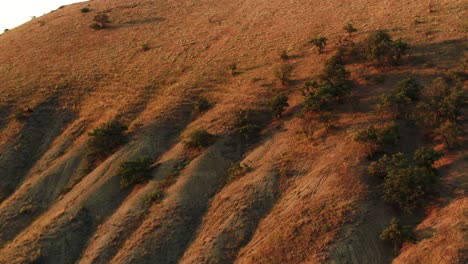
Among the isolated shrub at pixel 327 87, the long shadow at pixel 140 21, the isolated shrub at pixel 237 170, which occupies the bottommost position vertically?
the isolated shrub at pixel 237 170

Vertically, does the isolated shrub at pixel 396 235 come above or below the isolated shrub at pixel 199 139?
below

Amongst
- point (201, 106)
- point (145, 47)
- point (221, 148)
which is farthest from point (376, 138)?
point (145, 47)

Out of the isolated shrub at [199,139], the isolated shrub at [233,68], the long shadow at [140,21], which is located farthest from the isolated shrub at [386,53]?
the long shadow at [140,21]

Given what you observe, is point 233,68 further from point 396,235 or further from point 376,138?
point 396,235

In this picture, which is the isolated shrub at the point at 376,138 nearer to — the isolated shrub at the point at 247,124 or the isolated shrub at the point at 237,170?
the isolated shrub at the point at 237,170

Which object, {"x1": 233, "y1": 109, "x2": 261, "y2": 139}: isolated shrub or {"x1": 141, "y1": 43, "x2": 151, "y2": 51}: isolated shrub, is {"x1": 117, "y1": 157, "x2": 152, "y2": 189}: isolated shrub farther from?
{"x1": 141, "y1": 43, "x2": 151, "y2": 51}: isolated shrub

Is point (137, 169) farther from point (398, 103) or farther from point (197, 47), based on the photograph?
point (197, 47)

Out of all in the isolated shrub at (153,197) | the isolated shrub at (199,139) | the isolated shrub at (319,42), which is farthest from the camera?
the isolated shrub at (319,42)
